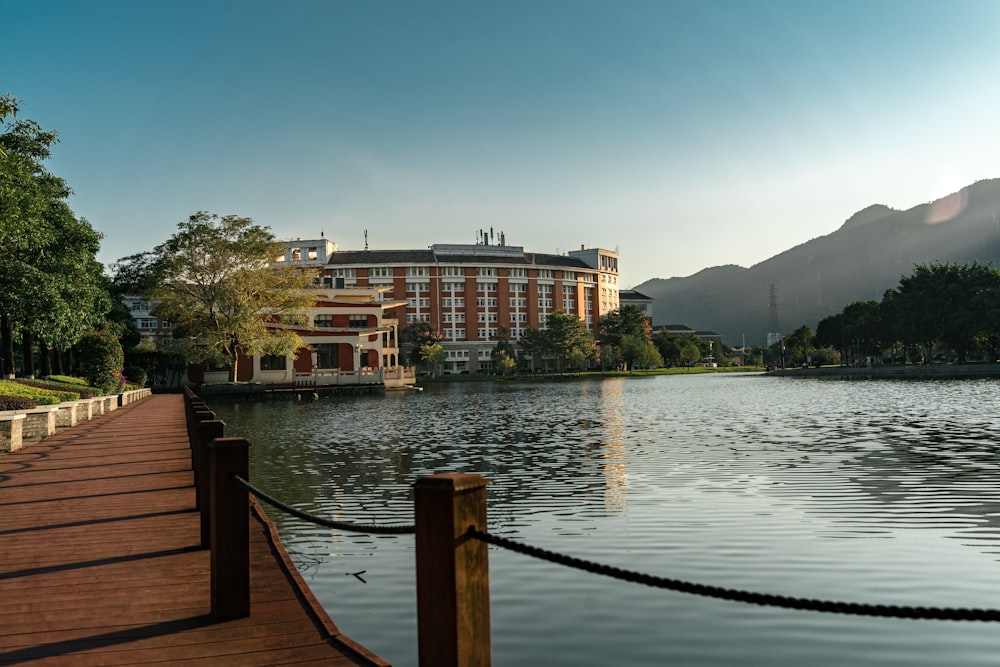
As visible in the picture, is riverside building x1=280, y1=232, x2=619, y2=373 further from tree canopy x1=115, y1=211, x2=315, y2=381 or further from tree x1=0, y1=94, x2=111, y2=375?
tree x1=0, y1=94, x2=111, y2=375

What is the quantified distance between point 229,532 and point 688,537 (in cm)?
648

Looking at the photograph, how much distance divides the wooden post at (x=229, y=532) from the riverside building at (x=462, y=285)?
12109cm

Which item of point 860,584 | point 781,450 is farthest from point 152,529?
point 781,450

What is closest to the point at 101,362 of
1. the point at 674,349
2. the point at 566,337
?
the point at 566,337

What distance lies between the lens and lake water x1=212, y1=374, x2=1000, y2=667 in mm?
6824

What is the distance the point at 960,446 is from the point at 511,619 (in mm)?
16460

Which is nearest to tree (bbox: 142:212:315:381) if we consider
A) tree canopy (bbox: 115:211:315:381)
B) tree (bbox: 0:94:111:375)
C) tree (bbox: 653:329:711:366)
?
tree canopy (bbox: 115:211:315:381)

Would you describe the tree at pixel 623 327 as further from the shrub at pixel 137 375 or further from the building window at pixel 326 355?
the shrub at pixel 137 375

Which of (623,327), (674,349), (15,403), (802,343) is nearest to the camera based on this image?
(15,403)

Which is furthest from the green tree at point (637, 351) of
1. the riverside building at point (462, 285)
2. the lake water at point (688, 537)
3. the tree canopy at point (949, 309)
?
the lake water at point (688, 537)

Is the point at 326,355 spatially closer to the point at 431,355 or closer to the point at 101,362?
the point at 101,362

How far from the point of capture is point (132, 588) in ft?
21.1

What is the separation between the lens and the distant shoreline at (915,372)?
7731cm

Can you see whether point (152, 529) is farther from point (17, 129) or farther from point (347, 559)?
point (17, 129)
